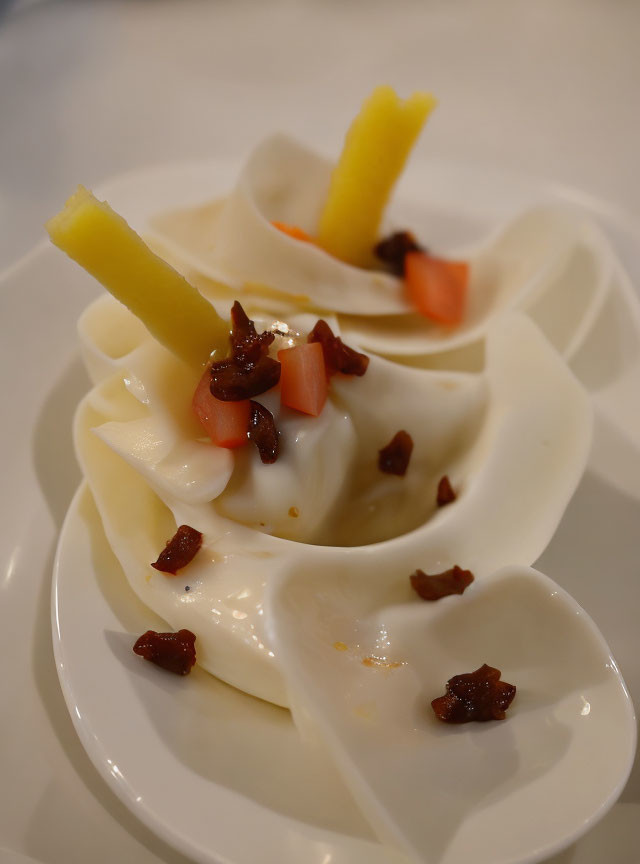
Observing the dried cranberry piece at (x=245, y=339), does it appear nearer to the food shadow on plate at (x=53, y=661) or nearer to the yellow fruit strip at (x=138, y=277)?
the yellow fruit strip at (x=138, y=277)

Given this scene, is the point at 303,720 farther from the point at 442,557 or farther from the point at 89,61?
the point at 89,61

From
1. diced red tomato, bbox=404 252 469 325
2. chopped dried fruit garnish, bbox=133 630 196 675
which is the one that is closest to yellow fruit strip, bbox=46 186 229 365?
chopped dried fruit garnish, bbox=133 630 196 675

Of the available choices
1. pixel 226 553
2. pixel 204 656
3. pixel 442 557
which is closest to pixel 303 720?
pixel 204 656

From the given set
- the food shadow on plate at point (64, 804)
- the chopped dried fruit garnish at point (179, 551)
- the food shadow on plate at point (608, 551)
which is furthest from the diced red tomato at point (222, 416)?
the food shadow on plate at point (608, 551)

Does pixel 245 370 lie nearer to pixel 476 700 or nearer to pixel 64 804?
pixel 476 700

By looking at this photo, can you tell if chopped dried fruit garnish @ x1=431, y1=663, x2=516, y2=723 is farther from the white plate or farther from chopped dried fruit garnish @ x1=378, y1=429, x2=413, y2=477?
chopped dried fruit garnish @ x1=378, y1=429, x2=413, y2=477

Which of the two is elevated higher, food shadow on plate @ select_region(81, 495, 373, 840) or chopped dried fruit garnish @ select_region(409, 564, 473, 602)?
chopped dried fruit garnish @ select_region(409, 564, 473, 602)

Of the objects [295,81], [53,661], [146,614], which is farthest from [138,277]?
[295,81]
